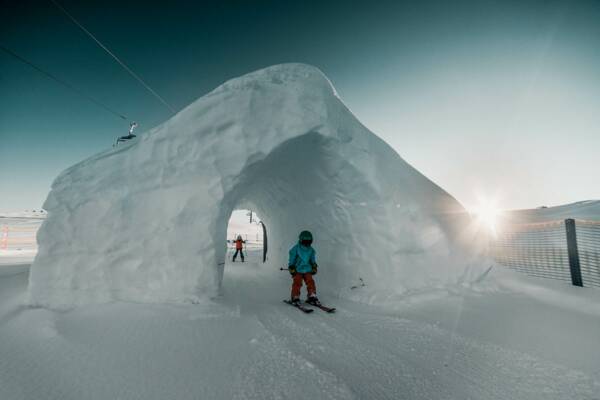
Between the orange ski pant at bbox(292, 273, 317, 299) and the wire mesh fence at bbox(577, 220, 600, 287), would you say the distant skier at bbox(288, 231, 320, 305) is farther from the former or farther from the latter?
the wire mesh fence at bbox(577, 220, 600, 287)

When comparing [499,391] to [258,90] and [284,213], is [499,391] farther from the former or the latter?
[284,213]

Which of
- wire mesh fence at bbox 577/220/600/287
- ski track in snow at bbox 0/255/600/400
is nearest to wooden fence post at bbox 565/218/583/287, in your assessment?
wire mesh fence at bbox 577/220/600/287

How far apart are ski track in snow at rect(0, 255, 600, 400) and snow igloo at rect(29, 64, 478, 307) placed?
63cm

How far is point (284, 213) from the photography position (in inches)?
315

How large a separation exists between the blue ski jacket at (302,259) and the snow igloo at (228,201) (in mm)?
1034

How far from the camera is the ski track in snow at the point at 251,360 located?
1.93 m

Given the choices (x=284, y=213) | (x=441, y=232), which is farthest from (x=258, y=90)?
(x=441, y=232)

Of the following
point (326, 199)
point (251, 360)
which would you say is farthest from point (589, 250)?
point (251, 360)

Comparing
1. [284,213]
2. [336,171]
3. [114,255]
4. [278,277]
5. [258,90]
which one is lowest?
[278,277]

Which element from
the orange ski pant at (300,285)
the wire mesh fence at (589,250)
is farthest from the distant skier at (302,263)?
the wire mesh fence at (589,250)

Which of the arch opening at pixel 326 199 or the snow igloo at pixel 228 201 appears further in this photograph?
the arch opening at pixel 326 199

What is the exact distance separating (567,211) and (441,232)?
722 inches

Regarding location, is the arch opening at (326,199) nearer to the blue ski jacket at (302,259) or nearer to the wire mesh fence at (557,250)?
the blue ski jacket at (302,259)

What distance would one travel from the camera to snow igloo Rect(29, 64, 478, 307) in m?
4.07
